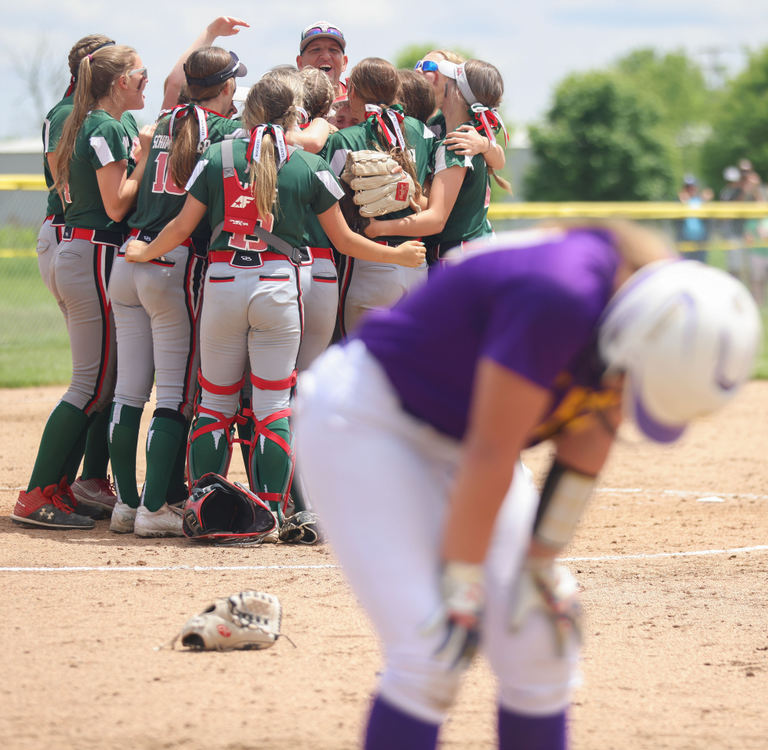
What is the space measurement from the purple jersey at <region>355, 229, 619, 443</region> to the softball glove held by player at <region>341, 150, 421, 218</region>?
11.1ft

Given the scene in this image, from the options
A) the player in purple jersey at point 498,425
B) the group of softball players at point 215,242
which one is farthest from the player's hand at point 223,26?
the player in purple jersey at point 498,425

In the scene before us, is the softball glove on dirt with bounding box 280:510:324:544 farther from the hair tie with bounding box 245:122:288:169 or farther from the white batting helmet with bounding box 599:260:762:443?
the white batting helmet with bounding box 599:260:762:443

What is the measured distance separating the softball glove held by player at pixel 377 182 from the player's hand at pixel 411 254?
7.9 inches

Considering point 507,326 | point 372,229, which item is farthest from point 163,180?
point 507,326

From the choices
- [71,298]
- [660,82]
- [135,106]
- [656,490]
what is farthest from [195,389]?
[660,82]

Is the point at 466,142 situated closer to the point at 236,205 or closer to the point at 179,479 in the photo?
the point at 236,205

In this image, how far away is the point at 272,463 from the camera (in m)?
5.77

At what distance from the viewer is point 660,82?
98.9 meters

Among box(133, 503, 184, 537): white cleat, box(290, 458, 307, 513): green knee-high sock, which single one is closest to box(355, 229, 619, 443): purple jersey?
box(290, 458, 307, 513): green knee-high sock

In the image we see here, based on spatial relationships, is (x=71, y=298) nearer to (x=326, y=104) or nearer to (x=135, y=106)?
(x=135, y=106)

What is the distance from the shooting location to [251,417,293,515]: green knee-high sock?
5.72 metres

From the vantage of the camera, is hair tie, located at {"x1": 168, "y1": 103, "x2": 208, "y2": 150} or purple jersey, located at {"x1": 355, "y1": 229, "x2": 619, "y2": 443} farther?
hair tie, located at {"x1": 168, "y1": 103, "x2": 208, "y2": 150}

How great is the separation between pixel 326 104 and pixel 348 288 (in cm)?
98

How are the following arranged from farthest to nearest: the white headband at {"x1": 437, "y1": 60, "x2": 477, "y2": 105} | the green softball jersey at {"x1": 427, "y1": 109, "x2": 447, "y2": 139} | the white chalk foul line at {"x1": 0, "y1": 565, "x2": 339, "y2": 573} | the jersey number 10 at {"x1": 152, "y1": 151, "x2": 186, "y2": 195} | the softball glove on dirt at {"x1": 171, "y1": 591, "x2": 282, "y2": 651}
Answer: the green softball jersey at {"x1": 427, "y1": 109, "x2": 447, "y2": 139} < the white headband at {"x1": 437, "y1": 60, "x2": 477, "y2": 105} < the jersey number 10 at {"x1": 152, "y1": 151, "x2": 186, "y2": 195} < the white chalk foul line at {"x1": 0, "y1": 565, "x2": 339, "y2": 573} < the softball glove on dirt at {"x1": 171, "y1": 591, "x2": 282, "y2": 651}
